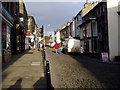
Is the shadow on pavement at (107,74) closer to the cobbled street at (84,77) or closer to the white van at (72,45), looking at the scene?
the cobbled street at (84,77)

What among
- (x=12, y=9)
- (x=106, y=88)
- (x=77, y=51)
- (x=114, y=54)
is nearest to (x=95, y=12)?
(x=77, y=51)

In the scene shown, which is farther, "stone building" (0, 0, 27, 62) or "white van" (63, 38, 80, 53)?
"white van" (63, 38, 80, 53)

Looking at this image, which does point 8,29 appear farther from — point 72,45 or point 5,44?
point 72,45

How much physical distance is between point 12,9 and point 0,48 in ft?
24.2

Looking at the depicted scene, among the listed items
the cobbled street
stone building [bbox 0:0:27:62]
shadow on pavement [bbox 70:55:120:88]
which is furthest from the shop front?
shadow on pavement [bbox 70:55:120:88]

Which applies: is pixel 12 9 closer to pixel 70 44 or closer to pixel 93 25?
pixel 70 44

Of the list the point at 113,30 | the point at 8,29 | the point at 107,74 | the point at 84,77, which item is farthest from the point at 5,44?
the point at 113,30

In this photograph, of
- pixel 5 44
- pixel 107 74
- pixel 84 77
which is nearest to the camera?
pixel 84 77

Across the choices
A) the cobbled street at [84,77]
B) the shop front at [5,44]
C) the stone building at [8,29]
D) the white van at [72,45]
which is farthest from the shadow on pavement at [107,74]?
the white van at [72,45]

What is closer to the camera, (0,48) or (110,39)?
(0,48)

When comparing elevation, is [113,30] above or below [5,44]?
above

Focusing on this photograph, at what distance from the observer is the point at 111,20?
47.8 feet

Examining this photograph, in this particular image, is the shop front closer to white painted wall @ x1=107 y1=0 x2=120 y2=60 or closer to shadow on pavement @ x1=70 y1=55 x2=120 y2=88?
shadow on pavement @ x1=70 y1=55 x2=120 y2=88

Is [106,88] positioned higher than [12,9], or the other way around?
[12,9]
